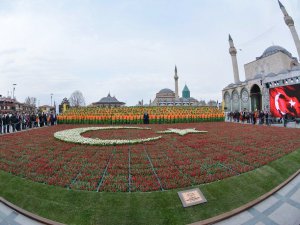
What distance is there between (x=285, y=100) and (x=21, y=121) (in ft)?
101

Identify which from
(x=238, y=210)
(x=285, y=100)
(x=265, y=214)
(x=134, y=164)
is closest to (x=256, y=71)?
(x=285, y=100)

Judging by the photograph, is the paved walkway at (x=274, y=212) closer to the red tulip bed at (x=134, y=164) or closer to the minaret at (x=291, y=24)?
the red tulip bed at (x=134, y=164)

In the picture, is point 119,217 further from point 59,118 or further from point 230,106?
point 230,106

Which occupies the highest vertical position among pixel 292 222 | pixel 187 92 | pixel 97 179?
pixel 187 92

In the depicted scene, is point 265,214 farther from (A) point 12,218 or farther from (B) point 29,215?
(A) point 12,218

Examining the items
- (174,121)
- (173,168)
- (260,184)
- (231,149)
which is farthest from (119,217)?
(174,121)

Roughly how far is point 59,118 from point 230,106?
51355 millimetres

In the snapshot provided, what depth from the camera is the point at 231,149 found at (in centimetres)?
910

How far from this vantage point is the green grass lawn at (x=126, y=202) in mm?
4277

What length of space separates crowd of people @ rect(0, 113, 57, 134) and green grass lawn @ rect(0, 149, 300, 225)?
15898 mm

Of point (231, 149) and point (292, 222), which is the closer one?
point (292, 222)

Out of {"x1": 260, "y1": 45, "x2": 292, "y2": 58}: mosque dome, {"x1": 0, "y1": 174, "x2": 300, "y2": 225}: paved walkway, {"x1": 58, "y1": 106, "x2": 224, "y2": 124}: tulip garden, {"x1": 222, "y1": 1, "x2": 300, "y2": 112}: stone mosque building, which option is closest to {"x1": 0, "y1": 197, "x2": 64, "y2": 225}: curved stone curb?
{"x1": 0, "y1": 174, "x2": 300, "y2": 225}: paved walkway

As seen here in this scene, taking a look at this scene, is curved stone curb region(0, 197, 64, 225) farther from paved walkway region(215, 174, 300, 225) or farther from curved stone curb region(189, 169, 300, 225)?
paved walkway region(215, 174, 300, 225)

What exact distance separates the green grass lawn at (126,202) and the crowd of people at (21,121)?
52.2ft
